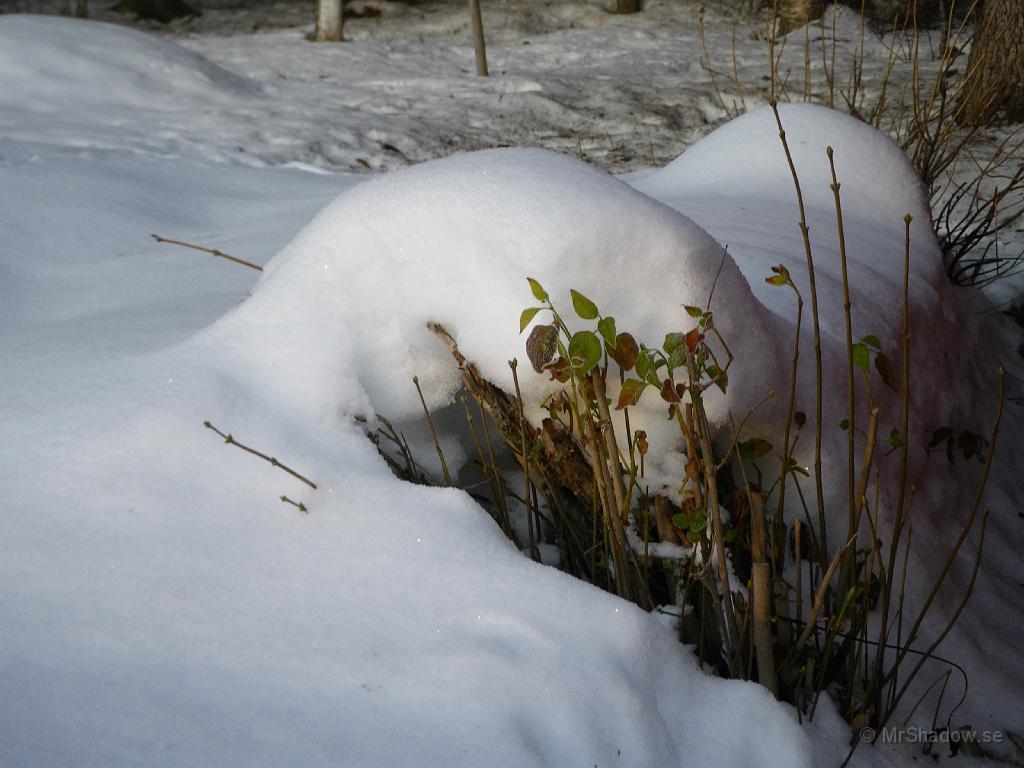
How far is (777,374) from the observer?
5.51ft

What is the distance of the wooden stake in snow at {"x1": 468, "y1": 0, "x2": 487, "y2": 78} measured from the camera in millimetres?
6938

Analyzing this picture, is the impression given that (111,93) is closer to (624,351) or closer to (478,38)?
(478,38)

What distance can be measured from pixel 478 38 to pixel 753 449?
615 centimetres

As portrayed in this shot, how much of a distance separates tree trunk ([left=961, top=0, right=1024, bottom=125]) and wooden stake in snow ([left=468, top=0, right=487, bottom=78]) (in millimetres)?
3772

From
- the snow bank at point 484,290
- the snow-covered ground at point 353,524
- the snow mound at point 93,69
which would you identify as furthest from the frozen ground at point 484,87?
the snow bank at point 484,290

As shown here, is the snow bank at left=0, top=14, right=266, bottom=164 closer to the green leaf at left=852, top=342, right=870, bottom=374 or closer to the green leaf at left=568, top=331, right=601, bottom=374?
the green leaf at left=568, top=331, right=601, bottom=374

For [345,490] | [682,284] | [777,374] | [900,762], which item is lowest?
[900,762]

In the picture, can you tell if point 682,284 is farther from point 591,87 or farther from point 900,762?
point 591,87

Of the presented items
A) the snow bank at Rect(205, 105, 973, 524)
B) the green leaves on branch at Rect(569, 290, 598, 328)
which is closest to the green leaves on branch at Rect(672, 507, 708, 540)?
the snow bank at Rect(205, 105, 973, 524)

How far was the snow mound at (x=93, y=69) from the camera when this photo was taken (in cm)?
484

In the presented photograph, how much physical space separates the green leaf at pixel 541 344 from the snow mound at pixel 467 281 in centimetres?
10

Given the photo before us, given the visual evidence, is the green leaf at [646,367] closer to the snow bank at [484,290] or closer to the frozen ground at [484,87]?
the snow bank at [484,290]

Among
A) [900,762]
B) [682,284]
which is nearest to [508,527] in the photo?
[682,284]

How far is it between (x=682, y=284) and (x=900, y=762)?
0.85 m
